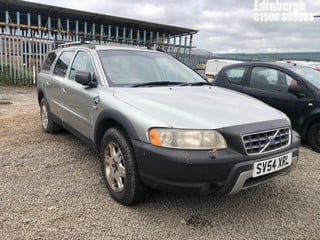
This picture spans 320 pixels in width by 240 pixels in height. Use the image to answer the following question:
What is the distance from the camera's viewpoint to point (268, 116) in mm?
2865

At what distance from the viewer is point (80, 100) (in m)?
3.80

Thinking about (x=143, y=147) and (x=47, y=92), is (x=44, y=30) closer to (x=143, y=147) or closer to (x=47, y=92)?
(x=47, y=92)

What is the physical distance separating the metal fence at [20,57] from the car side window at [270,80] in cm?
1053

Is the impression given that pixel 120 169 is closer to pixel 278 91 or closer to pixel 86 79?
pixel 86 79

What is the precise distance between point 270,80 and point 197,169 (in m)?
3.92

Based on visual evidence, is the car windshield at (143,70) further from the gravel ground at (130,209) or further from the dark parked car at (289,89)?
the dark parked car at (289,89)

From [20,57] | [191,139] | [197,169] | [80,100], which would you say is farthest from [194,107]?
[20,57]

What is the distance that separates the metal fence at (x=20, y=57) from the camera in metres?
12.6

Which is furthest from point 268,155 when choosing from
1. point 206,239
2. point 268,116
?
point 206,239

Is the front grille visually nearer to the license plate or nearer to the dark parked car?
the license plate

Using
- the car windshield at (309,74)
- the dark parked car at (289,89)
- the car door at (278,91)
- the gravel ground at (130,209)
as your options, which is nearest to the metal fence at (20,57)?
the gravel ground at (130,209)

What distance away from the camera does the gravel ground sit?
8.43 feet

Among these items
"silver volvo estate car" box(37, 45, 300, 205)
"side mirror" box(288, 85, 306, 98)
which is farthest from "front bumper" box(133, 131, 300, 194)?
"side mirror" box(288, 85, 306, 98)

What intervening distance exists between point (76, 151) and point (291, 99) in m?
3.68
